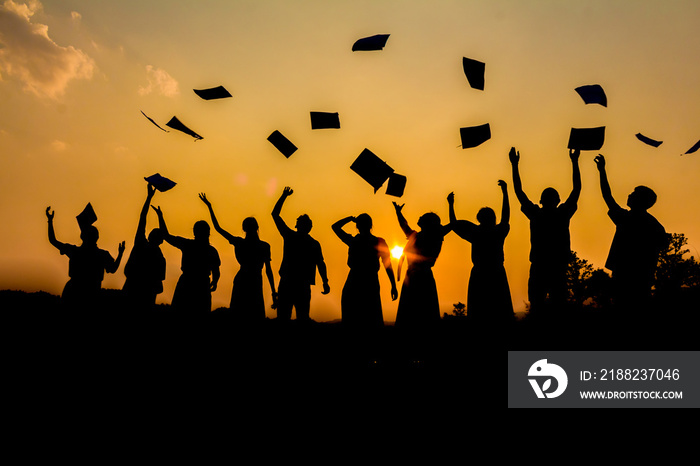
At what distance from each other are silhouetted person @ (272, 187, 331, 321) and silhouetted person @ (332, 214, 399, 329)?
0.48m

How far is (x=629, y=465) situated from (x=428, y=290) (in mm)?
3115

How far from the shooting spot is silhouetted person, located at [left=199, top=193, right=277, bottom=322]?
225 inches

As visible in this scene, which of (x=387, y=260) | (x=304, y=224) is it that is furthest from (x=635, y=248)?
(x=304, y=224)

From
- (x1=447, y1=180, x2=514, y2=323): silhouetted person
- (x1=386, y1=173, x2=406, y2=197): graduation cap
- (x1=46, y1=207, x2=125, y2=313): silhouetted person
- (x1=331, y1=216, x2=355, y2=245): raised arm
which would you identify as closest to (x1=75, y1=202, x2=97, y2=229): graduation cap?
(x1=46, y1=207, x2=125, y2=313): silhouetted person

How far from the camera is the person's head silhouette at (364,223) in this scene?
5.61 meters

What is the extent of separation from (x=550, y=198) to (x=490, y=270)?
996mm

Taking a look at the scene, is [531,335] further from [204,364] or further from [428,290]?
[204,364]

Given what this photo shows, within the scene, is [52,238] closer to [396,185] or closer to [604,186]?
[396,185]

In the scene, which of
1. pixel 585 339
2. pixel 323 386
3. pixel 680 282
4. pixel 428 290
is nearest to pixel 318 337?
pixel 428 290

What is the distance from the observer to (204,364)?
4.12 metres

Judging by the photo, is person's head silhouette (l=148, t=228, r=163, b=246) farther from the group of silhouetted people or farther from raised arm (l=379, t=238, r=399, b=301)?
raised arm (l=379, t=238, r=399, b=301)

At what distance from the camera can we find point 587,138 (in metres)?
5.62

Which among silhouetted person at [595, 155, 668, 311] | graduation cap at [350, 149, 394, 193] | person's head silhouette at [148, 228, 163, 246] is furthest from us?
graduation cap at [350, 149, 394, 193]

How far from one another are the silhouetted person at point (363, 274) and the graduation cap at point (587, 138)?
9.30 feet
